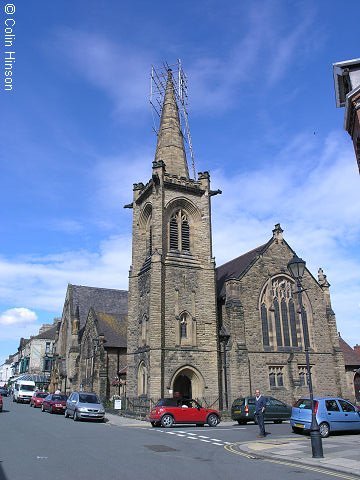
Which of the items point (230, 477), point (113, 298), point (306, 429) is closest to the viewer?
point (230, 477)

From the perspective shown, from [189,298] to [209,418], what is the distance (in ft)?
30.8

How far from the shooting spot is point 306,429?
16641 mm

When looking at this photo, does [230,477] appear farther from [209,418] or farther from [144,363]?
[144,363]

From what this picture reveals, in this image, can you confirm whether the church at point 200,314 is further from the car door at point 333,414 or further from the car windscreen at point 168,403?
the car door at point 333,414

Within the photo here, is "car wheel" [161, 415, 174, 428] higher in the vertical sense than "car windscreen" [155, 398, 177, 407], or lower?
lower

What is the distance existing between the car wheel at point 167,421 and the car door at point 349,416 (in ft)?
26.2

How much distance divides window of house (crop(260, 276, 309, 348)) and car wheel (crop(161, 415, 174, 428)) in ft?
40.5

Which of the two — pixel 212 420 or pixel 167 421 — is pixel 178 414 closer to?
pixel 167 421

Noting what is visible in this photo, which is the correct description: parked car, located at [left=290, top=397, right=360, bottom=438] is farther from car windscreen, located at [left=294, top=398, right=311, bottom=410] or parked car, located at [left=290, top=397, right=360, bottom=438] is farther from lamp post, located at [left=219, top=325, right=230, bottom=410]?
lamp post, located at [left=219, top=325, right=230, bottom=410]

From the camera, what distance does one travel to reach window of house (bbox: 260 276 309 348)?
3183cm

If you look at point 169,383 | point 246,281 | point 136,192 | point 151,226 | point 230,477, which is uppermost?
point 136,192

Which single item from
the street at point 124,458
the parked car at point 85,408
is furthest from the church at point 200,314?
the street at point 124,458

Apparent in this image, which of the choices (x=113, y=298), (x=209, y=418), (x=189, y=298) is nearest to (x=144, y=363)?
(x=189, y=298)

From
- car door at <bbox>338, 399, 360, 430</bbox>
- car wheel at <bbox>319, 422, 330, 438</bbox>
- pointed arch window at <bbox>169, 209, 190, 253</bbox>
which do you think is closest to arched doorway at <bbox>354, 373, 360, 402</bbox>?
pointed arch window at <bbox>169, 209, 190, 253</bbox>
